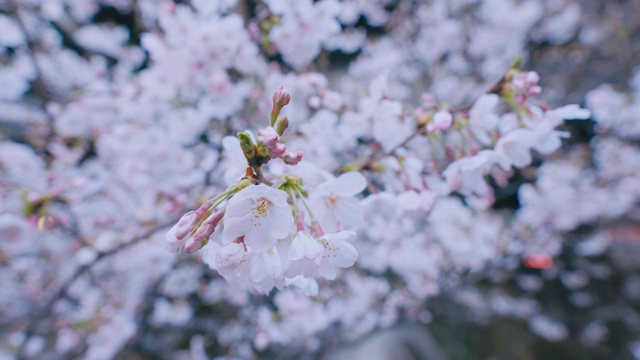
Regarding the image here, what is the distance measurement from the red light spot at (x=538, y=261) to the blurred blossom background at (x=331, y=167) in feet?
0.24

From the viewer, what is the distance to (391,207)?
3.60 ft

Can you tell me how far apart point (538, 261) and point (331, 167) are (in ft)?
20.5

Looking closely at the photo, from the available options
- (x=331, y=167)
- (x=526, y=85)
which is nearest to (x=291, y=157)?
(x=526, y=85)

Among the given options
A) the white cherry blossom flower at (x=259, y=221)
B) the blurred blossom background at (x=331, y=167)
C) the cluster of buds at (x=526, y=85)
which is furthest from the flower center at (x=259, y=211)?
the cluster of buds at (x=526, y=85)

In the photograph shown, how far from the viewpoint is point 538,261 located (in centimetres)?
635

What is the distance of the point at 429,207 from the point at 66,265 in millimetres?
4502

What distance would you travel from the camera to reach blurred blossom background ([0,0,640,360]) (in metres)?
1.90

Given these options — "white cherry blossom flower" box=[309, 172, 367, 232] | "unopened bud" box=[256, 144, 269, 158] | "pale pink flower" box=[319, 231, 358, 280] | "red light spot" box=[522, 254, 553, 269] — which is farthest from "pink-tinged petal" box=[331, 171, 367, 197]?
"red light spot" box=[522, 254, 553, 269]

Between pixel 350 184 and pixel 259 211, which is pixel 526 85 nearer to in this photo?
pixel 350 184

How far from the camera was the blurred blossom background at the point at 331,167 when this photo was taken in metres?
1.90

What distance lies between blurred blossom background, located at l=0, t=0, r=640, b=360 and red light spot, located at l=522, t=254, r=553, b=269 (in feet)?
0.24

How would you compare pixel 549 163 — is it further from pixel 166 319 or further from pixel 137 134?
pixel 166 319

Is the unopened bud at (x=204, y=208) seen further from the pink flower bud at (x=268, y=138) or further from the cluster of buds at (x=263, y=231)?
the pink flower bud at (x=268, y=138)

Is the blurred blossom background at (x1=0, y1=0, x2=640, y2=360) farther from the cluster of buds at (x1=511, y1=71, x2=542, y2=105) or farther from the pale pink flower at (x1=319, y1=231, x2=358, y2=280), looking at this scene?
the pale pink flower at (x1=319, y1=231, x2=358, y2=280)
